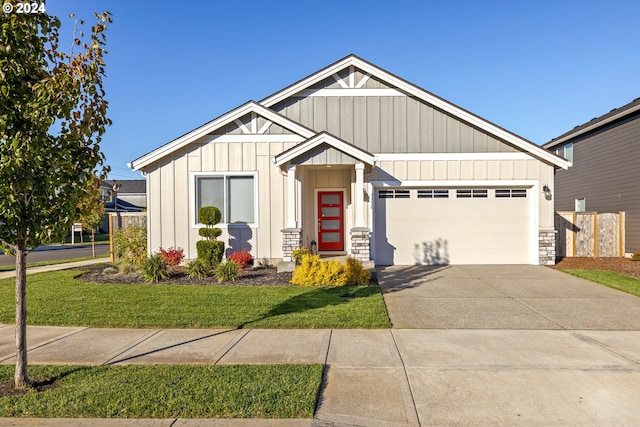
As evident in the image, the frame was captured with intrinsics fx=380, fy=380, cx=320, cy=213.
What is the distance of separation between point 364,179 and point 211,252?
523 centimetres

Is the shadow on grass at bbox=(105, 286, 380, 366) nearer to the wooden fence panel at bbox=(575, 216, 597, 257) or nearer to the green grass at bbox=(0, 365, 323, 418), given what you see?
the green grass at bbox=(0, 365, 323, 418)

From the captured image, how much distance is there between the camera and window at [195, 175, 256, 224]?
11727mm

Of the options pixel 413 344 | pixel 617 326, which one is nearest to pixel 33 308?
pixel 413 344

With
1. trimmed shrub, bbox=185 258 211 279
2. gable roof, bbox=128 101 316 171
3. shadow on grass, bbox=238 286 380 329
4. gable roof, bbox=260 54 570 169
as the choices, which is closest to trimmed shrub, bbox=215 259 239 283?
trimmed shrub, bbox=185 258 211 279

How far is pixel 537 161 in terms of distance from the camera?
40.0 ft

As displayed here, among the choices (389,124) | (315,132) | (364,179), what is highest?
(389,124)

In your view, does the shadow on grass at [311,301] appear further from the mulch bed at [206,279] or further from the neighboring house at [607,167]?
the neighboring house at [607,167]

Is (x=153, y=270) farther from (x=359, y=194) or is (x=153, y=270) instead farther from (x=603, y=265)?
(x=603, y=265)

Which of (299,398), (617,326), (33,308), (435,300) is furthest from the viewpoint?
(435,300)

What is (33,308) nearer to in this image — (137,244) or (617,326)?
(137,244)

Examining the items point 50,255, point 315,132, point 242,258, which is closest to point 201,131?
point 315,132

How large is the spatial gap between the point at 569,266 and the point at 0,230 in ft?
45.1

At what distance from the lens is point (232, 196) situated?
11742 millimetres

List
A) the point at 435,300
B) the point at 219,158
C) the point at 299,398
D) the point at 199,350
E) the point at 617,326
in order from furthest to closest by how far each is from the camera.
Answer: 1. the point at 219,158
2. the point at 435,300
3. the point at 617,326
4. the point at 199,350
5. the point at 299,398
